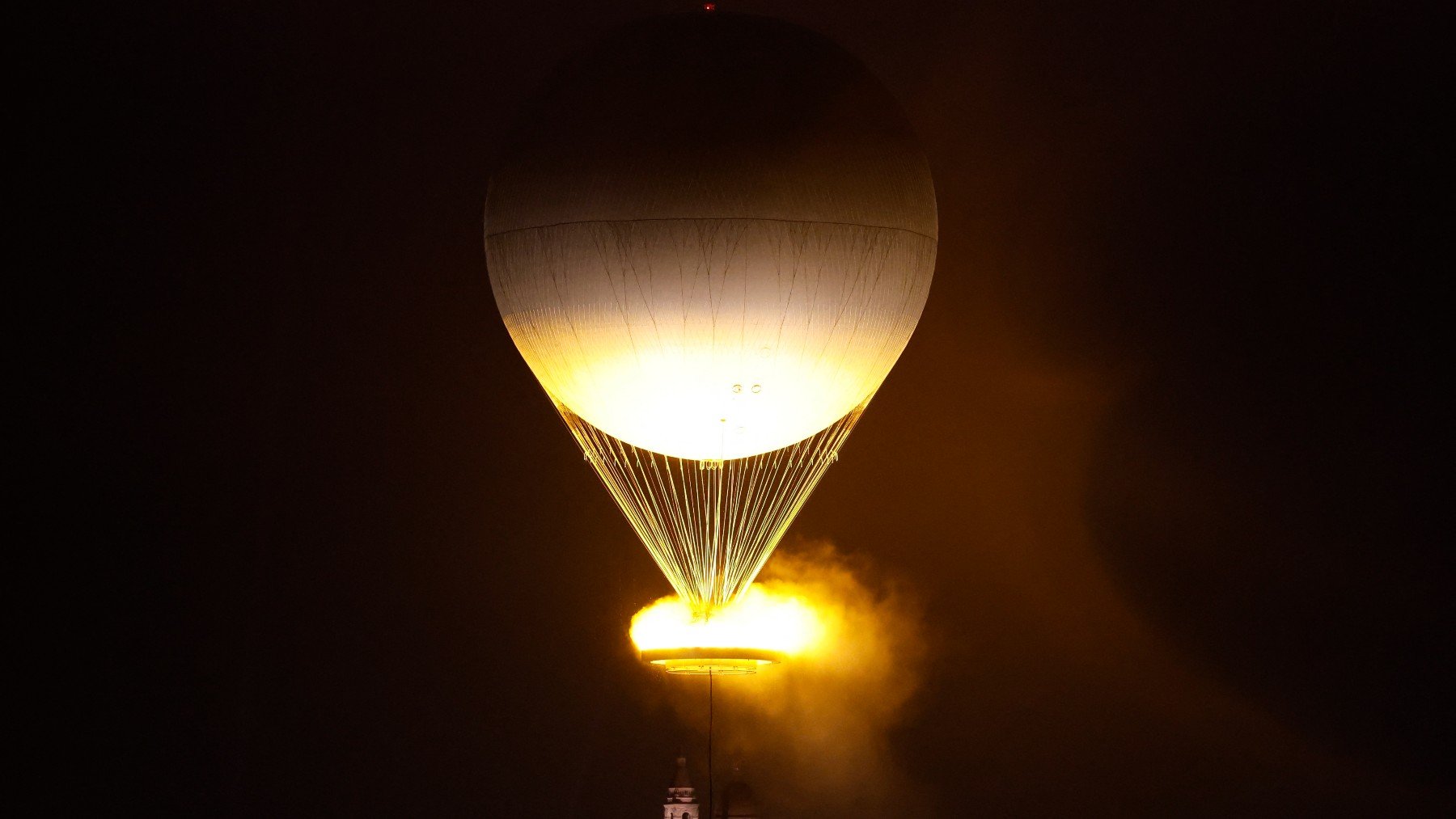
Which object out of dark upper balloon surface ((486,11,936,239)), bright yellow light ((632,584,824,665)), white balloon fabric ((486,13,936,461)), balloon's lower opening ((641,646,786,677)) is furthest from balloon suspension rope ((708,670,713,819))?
dark upper balloon surface ((486,11,936,239))

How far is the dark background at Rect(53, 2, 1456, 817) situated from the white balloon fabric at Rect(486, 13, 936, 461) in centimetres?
185

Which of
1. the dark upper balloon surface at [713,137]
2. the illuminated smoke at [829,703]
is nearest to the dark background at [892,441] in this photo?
the illuminated smoke at [829,703]

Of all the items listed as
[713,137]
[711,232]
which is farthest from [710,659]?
[713,137]

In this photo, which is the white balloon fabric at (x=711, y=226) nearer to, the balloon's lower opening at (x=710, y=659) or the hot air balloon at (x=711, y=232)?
the hot air balloon at (x=711, y=232)

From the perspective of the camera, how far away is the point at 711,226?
6.38m

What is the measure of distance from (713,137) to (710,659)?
2.48 metres

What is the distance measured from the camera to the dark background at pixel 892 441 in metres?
8.28

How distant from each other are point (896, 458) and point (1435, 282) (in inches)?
116

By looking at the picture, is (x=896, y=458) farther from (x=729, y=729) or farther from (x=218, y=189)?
(x=218, y=189)

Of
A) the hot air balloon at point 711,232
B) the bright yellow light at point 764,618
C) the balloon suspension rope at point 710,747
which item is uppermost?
the hot air balloon at point 711,232

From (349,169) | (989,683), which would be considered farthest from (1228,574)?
(349,169)

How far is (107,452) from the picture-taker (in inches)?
343

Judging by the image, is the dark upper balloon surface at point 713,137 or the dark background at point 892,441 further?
the dark background at point 892,441

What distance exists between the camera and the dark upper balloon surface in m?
6.38
